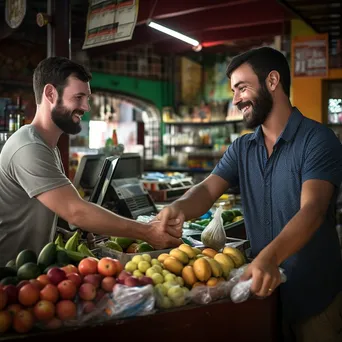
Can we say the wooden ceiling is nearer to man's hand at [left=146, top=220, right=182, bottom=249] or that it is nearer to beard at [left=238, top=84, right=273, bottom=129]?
beard at [left=238, top=84, right=273, bottom=129]

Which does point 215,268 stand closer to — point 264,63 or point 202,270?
point 202,270

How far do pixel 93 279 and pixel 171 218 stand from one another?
71cm

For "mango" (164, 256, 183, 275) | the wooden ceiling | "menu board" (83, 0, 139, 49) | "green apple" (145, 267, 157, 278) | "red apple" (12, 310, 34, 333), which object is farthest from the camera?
the wooden ceiling

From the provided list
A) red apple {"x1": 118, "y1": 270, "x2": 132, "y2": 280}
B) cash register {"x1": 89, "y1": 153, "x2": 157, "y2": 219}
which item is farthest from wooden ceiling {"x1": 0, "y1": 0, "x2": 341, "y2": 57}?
red apple {"x1": 118, "y1": 270, "x2": 132, "y2": 280}

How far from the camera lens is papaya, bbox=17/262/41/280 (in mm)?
1991

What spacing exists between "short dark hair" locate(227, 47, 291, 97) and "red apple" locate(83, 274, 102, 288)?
3.73ft

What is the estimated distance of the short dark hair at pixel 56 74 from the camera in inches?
106

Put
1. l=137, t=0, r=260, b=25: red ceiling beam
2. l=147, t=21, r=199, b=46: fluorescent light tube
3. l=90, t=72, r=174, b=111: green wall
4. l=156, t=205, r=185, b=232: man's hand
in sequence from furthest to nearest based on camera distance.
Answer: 1. l=90, t=72, r=174, b=111: green wall
2. l=137, t=0, r=260, b=25: red ceiling beam
3. l=147, t=21, r=199, b=46: fluorescent light tube
4. l=156, t=205, r=185, b=232: man's hand

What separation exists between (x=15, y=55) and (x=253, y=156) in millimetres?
7416

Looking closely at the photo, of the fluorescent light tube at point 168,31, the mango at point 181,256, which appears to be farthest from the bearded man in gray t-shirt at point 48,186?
the fluorescent light tube at point 168,31

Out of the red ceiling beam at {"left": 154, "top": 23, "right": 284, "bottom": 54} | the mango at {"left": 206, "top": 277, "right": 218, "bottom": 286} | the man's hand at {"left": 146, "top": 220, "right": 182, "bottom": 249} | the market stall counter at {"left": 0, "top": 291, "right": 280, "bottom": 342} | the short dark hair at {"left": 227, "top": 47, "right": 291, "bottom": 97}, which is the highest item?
the red ceiling beam at {"left": 154, "top": 23, "right": 284, "bottom": 54}

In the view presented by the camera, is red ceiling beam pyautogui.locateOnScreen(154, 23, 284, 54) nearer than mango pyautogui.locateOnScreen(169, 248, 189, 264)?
No

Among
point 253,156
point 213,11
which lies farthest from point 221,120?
point 253,156

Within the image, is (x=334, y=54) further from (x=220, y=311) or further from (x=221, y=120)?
(x=220, y=311)
